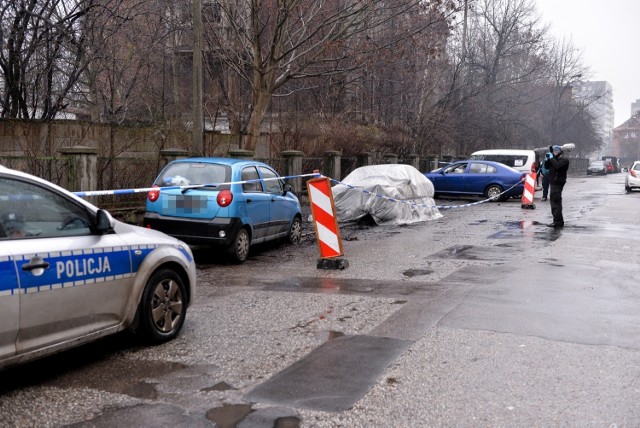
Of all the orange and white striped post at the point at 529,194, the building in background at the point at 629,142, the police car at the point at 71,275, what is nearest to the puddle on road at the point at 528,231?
the orange and white striped post at the point at 529,194

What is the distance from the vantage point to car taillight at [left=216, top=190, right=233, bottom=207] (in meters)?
9.99

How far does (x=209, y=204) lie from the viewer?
1000 cm

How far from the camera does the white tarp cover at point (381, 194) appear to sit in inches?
639

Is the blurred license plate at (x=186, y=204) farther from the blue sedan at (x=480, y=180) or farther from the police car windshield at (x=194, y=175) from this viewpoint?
the blue sedan at (x=480, y=180)

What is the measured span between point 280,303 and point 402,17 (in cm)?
1684

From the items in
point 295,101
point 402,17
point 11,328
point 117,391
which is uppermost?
point 402,17

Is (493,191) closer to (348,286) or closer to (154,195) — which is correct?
(154,195)

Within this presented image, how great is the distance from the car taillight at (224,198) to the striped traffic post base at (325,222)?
1.32 meters

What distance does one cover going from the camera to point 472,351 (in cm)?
545

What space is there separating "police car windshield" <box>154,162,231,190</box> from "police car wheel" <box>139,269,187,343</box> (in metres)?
4.39

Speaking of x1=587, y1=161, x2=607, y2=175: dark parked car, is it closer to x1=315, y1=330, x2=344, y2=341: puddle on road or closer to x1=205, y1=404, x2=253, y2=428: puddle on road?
x1=315, y1=330, x2=344, y2=341: puddle on road

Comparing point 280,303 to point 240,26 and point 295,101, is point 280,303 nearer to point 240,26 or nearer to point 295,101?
point 240,26

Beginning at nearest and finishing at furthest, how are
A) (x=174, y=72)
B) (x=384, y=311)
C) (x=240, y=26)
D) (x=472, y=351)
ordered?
(x=472, y=351)
(x=384, y=311)
(x=240, y=26)
(x=174, y=72)

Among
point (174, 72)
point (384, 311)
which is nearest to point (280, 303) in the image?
point (384, 311)
